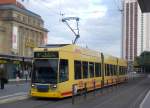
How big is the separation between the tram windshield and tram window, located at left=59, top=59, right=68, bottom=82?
0.96 ft

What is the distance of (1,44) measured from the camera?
10881cm

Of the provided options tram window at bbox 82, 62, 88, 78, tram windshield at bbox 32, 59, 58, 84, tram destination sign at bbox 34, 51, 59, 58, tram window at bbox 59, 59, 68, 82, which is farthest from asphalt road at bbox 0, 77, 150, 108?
tram destination sign at bbox 34, 51, 59, 58

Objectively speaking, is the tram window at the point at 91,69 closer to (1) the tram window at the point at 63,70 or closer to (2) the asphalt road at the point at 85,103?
(2) the asphalt road at the point at 85,103

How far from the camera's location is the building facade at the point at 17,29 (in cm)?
11019

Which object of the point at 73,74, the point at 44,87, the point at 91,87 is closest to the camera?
the point at 44,87

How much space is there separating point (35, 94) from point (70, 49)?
3357mm

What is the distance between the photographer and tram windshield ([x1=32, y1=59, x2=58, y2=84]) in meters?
23.3

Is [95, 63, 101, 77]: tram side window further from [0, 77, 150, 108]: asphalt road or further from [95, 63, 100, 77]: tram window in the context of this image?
[0, 77, 150, 108]: asphalt road

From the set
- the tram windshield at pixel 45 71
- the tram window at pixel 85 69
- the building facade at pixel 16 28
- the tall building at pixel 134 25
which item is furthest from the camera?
the building facade at pixel 16 28

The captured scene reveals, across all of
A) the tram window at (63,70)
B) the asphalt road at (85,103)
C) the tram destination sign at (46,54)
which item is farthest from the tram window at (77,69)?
the tram destination sign at (46,54)

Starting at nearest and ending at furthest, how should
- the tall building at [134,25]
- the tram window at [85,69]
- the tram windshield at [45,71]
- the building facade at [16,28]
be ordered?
1. the tram windshield at [45,71]
2. the tram window at [85,69]
3. the tall building at [134,25]
4. the building facade at [16,28]

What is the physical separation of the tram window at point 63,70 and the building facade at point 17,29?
82.0 metres

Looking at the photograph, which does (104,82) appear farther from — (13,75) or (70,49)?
(13,75)

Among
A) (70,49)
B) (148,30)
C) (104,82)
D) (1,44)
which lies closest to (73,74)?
(70,49)
